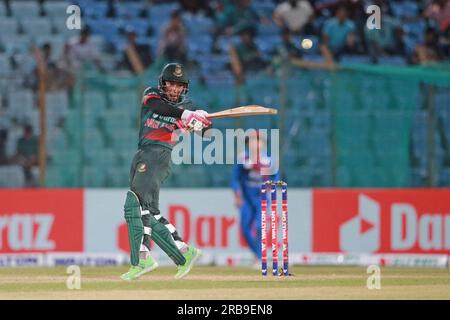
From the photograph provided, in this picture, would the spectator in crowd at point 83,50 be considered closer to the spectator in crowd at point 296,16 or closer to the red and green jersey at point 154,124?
the spectator in crowd at point 296,16

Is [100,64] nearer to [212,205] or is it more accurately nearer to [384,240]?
[212,205]

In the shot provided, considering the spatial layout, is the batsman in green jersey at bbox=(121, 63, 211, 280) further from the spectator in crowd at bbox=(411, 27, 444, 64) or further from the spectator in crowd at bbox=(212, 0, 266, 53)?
the spectator in crowd at bbox=(212, 0, 266, 53)

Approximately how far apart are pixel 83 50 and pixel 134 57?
0.94m

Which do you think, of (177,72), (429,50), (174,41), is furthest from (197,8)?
(177,72)

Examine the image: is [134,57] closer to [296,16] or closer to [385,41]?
[296,16]

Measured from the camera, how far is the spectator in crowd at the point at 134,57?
63.9 ft

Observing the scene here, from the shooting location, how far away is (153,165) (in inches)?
495

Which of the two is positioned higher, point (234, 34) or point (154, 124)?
point (234, 34)

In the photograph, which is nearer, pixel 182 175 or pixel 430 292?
pixel 430 292

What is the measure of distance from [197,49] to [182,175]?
3.77m

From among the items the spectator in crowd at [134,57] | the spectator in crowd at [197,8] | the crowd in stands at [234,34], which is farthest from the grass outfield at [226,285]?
the spectator in crowd at [197,8]

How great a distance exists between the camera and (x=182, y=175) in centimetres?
1741
